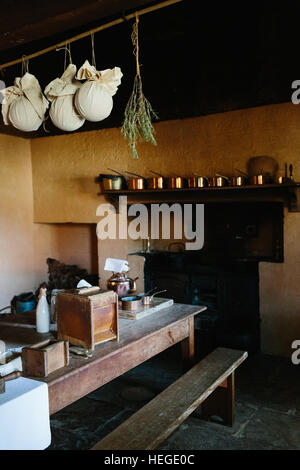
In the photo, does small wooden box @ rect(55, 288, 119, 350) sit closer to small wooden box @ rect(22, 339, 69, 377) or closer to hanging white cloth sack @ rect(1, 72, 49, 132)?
small wooden box @ rect(22, 339, 69, 377)

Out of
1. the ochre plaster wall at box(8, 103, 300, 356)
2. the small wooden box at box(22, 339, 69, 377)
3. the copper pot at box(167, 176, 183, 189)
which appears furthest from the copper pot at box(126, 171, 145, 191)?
the small wooden box at box(22, 339, 69, 377)

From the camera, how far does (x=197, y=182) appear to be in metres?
5.16

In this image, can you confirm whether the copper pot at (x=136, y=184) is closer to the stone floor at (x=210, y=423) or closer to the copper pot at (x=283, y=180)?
the copper pot at (x=283, y=180)

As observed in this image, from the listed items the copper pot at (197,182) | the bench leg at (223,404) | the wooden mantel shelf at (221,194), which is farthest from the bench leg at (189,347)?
the copper pot at (197,182)

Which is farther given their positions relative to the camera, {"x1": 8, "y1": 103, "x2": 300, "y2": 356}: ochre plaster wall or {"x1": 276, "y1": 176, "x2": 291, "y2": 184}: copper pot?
{"x1": 8, "y1": 103, "x2": 300, "y2": 356}: ochre plaster wall

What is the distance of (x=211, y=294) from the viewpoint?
5.23 m

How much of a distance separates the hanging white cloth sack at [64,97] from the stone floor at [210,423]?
7.84 feet

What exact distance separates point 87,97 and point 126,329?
5.16ft

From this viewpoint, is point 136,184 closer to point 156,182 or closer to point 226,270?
point 156,182

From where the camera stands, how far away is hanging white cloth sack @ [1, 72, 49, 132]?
2826 millimetres

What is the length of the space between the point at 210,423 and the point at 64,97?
2.76 meters

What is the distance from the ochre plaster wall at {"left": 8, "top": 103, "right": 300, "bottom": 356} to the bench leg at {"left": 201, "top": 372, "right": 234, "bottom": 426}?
1750 millimetres

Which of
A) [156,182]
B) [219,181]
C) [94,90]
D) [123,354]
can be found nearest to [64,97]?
[94,90]

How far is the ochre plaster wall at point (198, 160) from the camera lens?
188 inches
